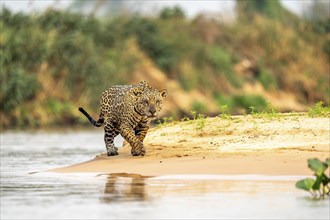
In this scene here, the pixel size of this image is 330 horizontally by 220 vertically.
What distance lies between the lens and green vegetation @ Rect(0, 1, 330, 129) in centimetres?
3850

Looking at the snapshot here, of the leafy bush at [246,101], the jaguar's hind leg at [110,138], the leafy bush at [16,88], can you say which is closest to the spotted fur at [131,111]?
the jaguar's hind leg at [110,138]

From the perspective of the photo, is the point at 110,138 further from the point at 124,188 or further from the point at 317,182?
the point at 317,182

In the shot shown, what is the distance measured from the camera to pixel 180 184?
16.1m

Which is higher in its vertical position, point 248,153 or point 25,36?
point 25,36

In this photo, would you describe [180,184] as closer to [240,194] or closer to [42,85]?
[240,194]

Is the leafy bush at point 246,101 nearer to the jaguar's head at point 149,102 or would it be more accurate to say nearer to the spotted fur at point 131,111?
the spotted fur at point 131,111

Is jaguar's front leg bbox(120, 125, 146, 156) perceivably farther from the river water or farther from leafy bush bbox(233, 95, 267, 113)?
leafy bush bbox(233, 95, 267, 113)

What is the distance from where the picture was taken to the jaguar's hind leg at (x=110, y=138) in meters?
20.1

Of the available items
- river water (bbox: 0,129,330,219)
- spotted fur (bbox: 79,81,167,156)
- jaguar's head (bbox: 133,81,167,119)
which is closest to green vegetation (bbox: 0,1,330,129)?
spotted fur (bbox: 79,81,167,156)

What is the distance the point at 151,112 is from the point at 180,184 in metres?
3.40

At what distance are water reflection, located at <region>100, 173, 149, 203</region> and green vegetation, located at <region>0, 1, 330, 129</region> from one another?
66.0 feet

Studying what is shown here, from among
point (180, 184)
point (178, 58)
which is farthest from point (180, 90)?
point (180, 184)

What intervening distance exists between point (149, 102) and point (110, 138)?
1.34 m

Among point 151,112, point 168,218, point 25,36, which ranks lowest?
point 168,218
